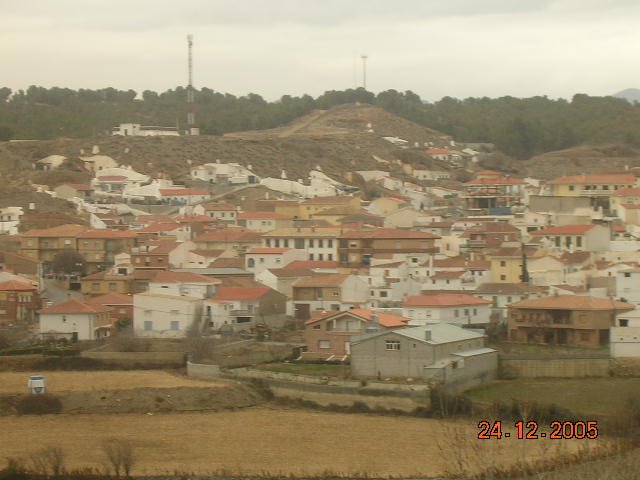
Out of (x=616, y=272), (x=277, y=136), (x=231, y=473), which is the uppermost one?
(x=277, y=136)

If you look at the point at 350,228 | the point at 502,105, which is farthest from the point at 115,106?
the point at 350,228

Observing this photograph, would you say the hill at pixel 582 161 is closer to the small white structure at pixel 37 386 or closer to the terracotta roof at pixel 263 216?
the terracotta roof at pixel 263 216

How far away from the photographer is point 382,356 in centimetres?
2339

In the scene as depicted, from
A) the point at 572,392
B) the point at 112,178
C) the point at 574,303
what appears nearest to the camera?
the point at 572,392

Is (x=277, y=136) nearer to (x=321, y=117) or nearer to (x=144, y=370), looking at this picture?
(x=321, y=117)

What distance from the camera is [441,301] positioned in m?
27.3

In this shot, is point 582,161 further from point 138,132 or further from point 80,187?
point 80,187

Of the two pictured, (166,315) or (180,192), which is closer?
(166,315)

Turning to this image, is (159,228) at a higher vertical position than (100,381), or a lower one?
higher

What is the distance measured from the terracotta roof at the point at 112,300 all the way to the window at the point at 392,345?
795 cm

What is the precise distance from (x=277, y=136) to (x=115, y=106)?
664 inches

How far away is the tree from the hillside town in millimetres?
54

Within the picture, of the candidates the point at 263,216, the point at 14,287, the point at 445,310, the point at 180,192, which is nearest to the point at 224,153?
the point at 180,192

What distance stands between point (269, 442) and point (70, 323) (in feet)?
29.9
